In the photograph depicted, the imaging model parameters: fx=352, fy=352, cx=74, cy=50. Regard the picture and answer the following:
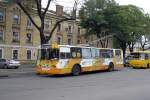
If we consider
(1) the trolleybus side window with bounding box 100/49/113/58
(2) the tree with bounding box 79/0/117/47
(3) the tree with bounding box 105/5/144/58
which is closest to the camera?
(1) the trolleybus side window with bounding box 100/49/113/58

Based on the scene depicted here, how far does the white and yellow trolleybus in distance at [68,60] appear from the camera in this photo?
26.9 meters

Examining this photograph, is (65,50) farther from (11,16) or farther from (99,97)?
(11,16)

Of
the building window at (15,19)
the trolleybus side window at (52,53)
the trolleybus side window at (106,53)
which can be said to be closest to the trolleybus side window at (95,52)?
the trolleybus side window at (106,53)

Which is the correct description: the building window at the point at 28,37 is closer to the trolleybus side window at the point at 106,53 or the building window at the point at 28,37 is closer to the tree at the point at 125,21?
the tree at the point at 125,21

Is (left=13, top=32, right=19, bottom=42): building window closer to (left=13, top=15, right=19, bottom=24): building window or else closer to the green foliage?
(left=13, top=15, right=19, bottom=24): building window

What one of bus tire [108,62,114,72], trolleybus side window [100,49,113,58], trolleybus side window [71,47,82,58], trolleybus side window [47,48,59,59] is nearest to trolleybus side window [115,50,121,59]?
trolleybus side window [100,49,113,58]

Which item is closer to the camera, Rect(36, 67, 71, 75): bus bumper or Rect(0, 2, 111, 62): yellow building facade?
Rect(36, 67, 71, 75): bus bumper

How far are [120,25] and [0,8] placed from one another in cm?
1923

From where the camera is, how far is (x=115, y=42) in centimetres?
7300

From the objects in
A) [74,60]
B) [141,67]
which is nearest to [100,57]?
[74,60]

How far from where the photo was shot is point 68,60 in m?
27.8

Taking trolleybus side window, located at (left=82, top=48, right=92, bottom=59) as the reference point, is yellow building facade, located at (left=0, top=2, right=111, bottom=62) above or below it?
above

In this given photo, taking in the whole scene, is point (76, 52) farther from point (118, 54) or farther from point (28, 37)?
point (28, 37)

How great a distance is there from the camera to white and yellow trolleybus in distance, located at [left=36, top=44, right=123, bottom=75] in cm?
2691
